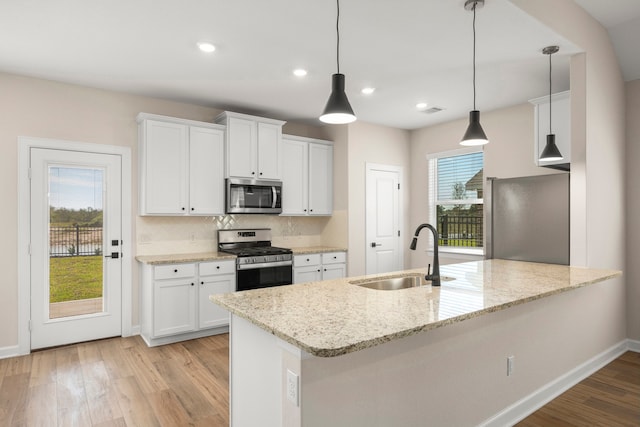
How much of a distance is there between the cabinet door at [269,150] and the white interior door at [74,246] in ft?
5.09

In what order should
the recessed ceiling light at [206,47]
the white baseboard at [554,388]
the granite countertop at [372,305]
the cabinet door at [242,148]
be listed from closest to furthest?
the granite countertop at [372,305]
the white baseboard at [554,388]
the recessed ceiling light at [206,47]
the cabinet door at [242,148]

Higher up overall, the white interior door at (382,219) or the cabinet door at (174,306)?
the white interior door at (382,219)

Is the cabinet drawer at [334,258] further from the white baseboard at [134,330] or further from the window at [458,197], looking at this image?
the white baseboard at [134,330]

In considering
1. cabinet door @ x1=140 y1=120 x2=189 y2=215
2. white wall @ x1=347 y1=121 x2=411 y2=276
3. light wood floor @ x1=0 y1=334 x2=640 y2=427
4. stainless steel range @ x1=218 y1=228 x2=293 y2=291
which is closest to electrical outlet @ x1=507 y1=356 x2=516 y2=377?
light wood floor @ x1=0 y1=334 x2=640 y2=427

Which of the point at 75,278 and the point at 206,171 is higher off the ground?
the point at 206,171

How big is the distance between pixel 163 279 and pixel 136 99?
200 centimetres

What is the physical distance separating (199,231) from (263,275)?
96 cm

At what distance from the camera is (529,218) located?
11.2 feet

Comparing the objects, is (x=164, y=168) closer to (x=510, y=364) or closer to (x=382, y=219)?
(x=382, y=219)

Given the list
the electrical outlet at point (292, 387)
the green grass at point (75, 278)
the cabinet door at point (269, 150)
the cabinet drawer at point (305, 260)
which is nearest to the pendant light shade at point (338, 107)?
the electrical outlet at point (292, 387)

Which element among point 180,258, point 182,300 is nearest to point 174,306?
point 182,300

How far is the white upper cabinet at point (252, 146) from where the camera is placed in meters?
4.42

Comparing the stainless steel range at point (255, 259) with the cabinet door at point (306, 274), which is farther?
the cabinet door at point (306, 274)

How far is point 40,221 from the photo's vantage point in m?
3.71
